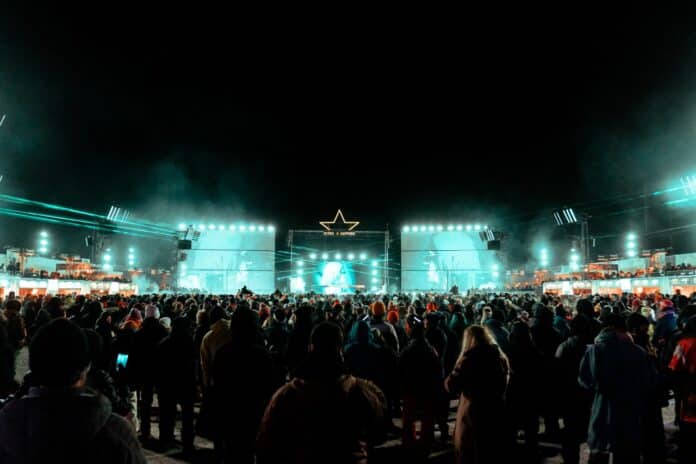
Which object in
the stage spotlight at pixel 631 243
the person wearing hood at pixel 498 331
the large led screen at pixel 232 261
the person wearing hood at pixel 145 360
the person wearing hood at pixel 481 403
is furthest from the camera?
the stage spotlight at pixel 631 243

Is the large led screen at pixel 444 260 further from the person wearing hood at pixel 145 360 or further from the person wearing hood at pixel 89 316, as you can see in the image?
the person wearing hood at pixel 145 360

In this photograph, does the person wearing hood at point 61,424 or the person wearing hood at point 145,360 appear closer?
the person wearing hood at point 61,424

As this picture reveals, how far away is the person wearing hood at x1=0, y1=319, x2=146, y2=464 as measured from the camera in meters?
1.61

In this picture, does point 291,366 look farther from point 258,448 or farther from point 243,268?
point 243,268

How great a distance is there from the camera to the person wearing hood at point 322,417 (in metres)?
2.53

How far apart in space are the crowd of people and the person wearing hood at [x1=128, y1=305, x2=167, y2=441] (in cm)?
2

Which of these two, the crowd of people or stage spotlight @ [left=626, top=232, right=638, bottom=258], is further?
stage spotlight @ [left=626, top=232, right=638, bottom=258]

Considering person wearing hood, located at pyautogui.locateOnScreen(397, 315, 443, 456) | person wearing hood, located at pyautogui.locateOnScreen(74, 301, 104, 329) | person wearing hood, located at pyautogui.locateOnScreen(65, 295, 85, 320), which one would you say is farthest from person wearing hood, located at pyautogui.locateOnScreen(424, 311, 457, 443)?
person wearing hood, located at pyautogui.locateOnScreen(65, 295, 85, 320)

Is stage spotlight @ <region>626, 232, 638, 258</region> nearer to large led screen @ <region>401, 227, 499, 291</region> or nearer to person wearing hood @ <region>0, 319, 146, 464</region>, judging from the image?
large led screen @ <region>401, 227, 499, 291</region>

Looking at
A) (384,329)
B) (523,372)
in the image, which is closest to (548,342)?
(523,372)

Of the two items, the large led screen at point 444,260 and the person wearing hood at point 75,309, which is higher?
the large led screen at point 444,260

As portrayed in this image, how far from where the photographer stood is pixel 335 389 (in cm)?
260

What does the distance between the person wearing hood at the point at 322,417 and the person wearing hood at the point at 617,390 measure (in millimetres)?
3077

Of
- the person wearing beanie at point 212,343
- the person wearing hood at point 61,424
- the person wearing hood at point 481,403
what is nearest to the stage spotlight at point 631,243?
the person wearing beanie at point 212,343
